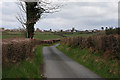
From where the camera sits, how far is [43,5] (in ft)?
80.8

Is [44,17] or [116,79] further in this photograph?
[44,17]

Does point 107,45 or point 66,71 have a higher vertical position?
point 107,45

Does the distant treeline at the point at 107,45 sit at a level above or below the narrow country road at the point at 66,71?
above

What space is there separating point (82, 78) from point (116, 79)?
1.85m

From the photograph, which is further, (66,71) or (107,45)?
(107,45)

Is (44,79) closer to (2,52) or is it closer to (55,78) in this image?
(55,78)

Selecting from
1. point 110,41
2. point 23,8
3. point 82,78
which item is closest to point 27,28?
point 23,8

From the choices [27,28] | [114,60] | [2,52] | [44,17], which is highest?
[44,17]

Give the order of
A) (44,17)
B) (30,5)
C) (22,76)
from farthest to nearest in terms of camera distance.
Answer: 1. (44,17)
2. (30,5)
3. (22,76)

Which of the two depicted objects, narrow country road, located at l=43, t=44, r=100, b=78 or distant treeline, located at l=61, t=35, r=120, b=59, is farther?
distant treeline, located at l=61, t=35, r=120, b=59

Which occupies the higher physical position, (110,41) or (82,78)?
(110,41)

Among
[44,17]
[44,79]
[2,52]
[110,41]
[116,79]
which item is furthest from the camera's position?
[44,17]

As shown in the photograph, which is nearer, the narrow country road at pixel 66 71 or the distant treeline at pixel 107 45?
the narrow country road at pixel 66 71

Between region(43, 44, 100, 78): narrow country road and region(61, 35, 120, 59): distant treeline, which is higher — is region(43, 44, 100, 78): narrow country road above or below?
below
